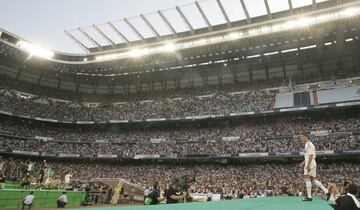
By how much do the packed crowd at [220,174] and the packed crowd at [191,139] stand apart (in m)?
2.05

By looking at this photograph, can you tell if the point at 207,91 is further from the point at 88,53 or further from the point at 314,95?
the point at 88,53

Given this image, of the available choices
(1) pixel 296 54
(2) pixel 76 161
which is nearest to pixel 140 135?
(2) pixel 76 161

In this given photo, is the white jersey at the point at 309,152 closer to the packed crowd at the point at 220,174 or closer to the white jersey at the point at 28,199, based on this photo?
the white jersey at the point at 28,199

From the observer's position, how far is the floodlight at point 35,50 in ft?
138

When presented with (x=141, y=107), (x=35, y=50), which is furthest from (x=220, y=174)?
(x=35, y=50)

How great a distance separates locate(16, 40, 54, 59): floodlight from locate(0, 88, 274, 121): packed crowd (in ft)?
25.3

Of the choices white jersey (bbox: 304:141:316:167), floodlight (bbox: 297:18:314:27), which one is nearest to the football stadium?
floodlight (bbox: 297:18:314:27)

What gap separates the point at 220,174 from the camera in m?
35.2

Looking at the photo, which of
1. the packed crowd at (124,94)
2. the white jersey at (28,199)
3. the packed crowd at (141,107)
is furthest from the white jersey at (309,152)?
the packed crowd at (124,94)

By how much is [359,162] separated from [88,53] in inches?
1448

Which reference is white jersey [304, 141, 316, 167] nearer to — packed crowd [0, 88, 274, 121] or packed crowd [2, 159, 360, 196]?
packed crowd [2, 159, 360, 196]

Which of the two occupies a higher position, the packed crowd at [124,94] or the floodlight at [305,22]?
the floodlight at [305,22]

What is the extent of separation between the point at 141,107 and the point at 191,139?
1134cm

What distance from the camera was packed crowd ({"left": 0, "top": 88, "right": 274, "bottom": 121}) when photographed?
41438 millimetres
